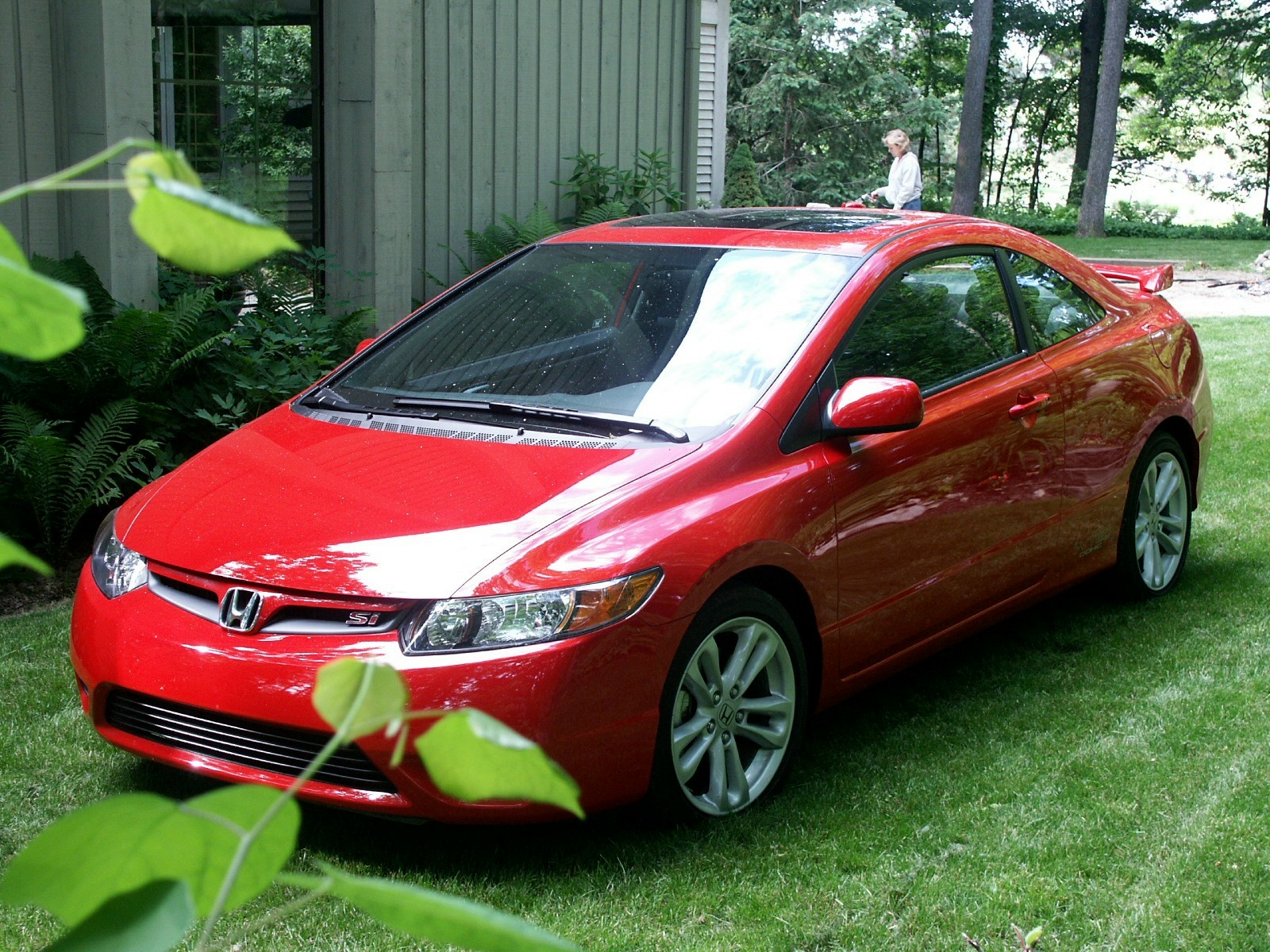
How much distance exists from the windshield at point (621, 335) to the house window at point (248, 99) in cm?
324

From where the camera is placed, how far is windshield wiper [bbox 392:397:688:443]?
3854mm

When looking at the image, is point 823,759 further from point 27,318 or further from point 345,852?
point 27,318

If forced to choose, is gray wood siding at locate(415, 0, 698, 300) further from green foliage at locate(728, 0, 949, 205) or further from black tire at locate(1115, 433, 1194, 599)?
green foliage at locate(728, 0, 949, 205)

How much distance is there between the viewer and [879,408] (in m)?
3.88

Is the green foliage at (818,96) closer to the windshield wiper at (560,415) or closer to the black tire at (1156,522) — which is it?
the black tire at (1156,522)

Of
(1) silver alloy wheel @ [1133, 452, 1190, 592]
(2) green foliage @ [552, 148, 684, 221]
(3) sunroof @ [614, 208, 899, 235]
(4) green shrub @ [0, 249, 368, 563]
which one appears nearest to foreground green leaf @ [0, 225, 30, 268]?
(3) sunroof @ [614, 208, 899, 235]

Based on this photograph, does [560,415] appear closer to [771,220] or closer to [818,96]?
[771,220]

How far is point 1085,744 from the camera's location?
4293 mm

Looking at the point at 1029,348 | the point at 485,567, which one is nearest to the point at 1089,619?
the point at 1029,348

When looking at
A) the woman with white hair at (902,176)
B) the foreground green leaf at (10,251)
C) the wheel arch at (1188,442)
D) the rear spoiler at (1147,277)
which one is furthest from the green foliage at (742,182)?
the foreground green leaf at (10,251)

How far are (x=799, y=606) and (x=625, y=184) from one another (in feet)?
21.8

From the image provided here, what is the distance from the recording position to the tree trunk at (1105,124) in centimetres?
2995

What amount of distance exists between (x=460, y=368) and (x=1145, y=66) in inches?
1914

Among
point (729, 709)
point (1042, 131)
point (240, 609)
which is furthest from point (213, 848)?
point (1042, 131)
